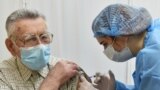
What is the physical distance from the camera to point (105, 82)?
1.90m

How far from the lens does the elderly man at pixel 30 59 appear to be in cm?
164

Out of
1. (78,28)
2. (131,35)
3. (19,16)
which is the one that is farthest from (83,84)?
(78,28)

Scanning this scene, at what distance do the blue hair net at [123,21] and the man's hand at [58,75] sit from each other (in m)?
0.32

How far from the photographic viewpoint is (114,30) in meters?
1.49

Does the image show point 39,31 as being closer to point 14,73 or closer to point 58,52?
point 14,73

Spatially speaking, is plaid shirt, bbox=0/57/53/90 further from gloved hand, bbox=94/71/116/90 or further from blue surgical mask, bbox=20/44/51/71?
gloved hand, bbox=94/71/116/90

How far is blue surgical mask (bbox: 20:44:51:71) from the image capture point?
1.65m

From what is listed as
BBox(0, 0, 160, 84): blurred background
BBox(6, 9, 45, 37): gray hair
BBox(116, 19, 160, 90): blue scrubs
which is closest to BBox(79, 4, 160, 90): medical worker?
BBox(116, 19, 160, 90): blue scrubs

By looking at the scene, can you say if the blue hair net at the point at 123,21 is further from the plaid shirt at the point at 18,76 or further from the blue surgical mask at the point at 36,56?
the plaid shirt at the point at 18,76

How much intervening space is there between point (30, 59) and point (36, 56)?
0.04m

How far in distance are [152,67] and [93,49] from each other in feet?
3.76

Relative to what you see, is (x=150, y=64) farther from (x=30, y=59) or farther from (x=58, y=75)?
(x=30, y=59)

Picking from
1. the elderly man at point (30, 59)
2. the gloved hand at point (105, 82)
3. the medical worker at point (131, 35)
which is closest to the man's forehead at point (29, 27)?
the elderly man at point (30, 59)

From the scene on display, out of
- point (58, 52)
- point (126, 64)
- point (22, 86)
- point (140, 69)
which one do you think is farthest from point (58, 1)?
point (140, 69)
